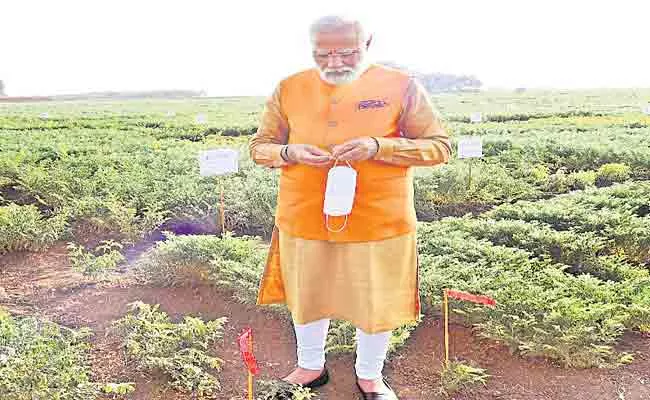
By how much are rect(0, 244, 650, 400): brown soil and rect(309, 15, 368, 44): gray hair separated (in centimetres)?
163

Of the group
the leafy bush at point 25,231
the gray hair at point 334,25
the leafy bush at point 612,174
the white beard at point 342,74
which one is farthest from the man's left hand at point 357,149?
the leafy bush at point 612,174

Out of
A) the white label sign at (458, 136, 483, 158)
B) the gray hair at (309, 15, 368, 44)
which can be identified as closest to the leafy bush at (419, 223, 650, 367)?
the gray hair at (309, 15, 368, 44)

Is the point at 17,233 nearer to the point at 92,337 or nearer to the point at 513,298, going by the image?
the point at 92,337

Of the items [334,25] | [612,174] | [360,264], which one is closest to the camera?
[334,25]

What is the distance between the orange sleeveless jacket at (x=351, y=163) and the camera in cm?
235

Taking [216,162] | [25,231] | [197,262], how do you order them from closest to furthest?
1. [197,262]
2. [216,162]
3. [25,231]

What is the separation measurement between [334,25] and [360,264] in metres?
0.89

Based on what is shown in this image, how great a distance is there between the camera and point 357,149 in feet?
7.33

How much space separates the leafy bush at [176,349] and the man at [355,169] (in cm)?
63

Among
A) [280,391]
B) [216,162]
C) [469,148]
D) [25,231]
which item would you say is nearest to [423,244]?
[216,162]

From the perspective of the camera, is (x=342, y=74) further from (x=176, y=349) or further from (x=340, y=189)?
(x=176, y=349)

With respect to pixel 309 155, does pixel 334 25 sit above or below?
above

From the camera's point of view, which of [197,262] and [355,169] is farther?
[197,262]

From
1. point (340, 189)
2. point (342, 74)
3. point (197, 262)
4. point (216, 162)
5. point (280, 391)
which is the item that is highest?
point (342, 74)
